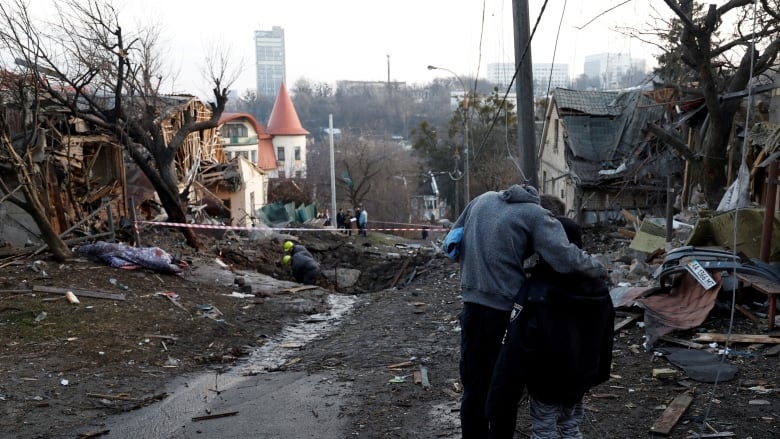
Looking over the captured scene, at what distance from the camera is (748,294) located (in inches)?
309

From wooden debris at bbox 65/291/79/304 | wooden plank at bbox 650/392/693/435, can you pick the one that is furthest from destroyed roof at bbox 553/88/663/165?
wooden plank at bbox 650/392/693/435

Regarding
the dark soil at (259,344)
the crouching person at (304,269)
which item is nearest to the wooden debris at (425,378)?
the dark soil at (259,344)

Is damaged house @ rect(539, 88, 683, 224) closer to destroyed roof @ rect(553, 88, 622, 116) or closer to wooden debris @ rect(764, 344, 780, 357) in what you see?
destroyed roof @ rect(553, 88, 622, 116)

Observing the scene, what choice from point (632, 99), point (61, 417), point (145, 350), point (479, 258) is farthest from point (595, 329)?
point (632, 99)

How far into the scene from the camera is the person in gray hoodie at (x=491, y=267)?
3924mm

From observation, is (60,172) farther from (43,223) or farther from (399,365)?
(399,365)

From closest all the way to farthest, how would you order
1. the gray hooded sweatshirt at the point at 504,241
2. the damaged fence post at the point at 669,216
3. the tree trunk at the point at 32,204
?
the gray hooded sweatshirt at the point at 504,241 < the tree trunk at the point at 32,204 < the damaged fence post at the point at 669,216

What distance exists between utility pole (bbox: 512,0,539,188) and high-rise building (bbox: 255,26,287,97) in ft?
324

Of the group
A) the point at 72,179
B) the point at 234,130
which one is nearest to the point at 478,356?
the point at 72,179

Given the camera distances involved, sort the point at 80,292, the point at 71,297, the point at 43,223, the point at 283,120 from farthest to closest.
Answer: the point at 283,120 < the point at 43,223 < the point at 80,292 < the point at 71,297

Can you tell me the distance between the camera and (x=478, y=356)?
4137 mm

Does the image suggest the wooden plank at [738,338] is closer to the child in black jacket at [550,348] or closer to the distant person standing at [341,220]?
the child in black jacket at [550,348]

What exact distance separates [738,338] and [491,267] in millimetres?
4246

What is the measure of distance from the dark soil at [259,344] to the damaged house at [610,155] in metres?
10.5
